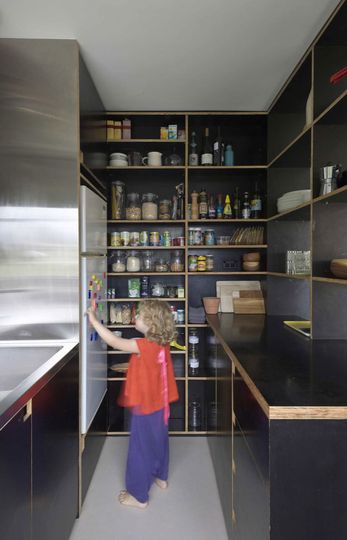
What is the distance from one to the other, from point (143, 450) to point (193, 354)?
891 millimetres

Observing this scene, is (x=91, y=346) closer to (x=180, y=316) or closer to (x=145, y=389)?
(x=145, y=389)

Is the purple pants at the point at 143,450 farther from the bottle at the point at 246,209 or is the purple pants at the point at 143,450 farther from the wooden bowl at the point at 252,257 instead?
the bottle at the point at 246,209

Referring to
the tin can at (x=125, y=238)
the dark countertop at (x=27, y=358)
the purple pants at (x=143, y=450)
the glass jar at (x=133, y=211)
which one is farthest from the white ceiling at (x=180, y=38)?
the purple pants at (x=143, y=450)

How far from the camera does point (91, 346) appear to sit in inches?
70.3

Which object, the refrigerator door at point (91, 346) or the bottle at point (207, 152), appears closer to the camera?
the refrigerator door at point (91, 346)

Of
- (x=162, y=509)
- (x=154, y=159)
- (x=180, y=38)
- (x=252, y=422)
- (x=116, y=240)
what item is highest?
(x=180, y=38)

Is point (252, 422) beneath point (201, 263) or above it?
beneath

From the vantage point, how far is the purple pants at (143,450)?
1668 mm

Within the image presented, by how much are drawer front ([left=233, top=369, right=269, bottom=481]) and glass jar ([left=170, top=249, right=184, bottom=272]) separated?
1.18 meters

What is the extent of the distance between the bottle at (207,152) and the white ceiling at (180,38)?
373 millimetres

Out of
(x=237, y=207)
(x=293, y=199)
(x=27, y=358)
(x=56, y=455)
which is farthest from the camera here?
(x=237, y=207)

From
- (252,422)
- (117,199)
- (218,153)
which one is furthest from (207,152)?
(252,422)

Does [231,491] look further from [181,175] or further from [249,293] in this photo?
[181,175]

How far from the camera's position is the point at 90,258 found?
5.67 feet
